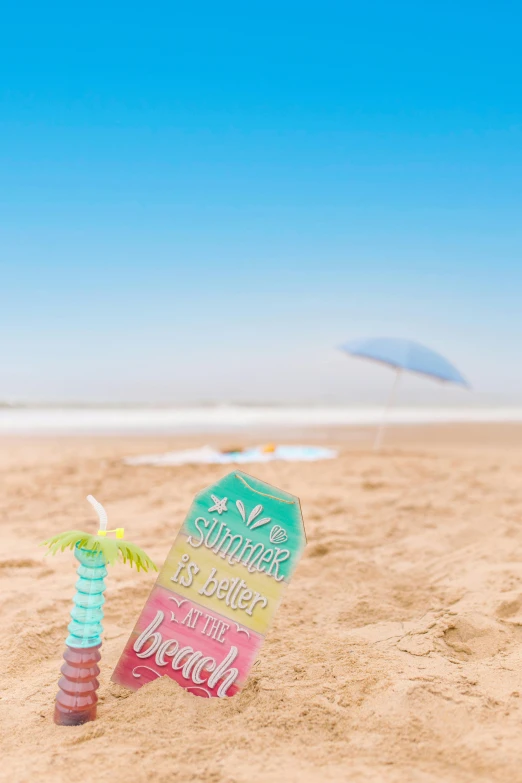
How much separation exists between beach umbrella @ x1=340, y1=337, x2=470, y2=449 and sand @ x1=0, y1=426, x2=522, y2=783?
157 inches

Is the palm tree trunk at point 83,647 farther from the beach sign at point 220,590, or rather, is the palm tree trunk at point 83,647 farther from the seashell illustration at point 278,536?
the seashell illustration at point 278,536

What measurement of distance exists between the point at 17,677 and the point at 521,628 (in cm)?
191

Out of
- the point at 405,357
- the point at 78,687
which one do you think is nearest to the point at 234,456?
the point at 405,357

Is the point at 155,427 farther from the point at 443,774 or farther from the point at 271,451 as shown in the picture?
the point at 443,774

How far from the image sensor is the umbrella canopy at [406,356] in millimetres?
8656

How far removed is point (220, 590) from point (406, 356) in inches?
292

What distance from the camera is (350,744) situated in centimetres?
158

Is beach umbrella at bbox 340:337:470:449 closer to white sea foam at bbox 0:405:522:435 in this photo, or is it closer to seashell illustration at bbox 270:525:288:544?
white sea foam at bbox 0:405:522:435

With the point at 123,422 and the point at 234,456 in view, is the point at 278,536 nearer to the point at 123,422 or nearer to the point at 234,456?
the point at 234,456

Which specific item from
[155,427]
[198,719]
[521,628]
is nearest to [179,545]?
[198,719]

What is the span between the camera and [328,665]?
2.06 metres

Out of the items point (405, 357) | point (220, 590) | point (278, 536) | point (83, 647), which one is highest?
point (405, 357)

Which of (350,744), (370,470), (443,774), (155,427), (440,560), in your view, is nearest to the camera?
(443,774)

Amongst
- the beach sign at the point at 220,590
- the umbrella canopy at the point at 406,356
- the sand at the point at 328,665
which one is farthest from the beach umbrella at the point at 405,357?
the beach sign at the point at 220,590
